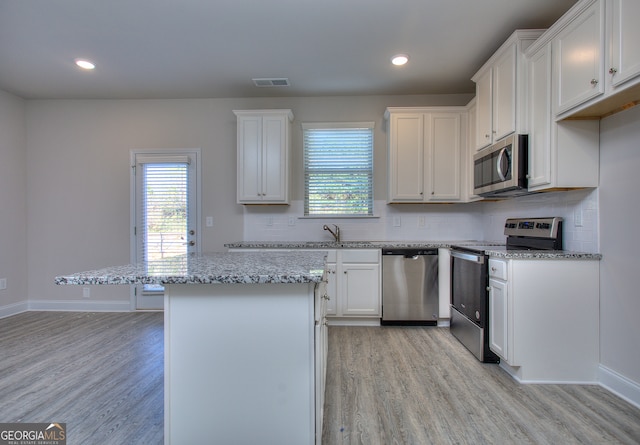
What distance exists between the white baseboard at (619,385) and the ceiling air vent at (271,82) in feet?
12.1

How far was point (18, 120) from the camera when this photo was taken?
381 cm

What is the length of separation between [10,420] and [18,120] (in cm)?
381

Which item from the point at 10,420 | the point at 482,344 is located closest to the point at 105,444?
the point at 10,420

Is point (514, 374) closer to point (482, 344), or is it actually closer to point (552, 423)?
point (482, 344)

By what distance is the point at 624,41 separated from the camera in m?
1.56

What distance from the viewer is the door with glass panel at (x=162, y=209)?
3.81 metres

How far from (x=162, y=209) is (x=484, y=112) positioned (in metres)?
3.78

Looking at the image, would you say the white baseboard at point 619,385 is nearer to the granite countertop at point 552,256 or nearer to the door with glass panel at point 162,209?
the granite countertop at point 552,256

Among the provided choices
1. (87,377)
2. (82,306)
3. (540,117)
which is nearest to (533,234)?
(540,117)

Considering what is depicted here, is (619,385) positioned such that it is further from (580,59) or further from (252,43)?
(252,43)

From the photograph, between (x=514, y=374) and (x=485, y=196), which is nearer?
(x=514, y=374)

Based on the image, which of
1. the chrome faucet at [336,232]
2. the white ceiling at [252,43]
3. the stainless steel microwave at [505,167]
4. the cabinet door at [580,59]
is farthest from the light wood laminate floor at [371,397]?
the white ceiling at [252,43]

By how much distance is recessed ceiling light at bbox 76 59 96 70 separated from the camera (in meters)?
2.96

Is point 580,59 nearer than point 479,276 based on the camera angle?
Yes
